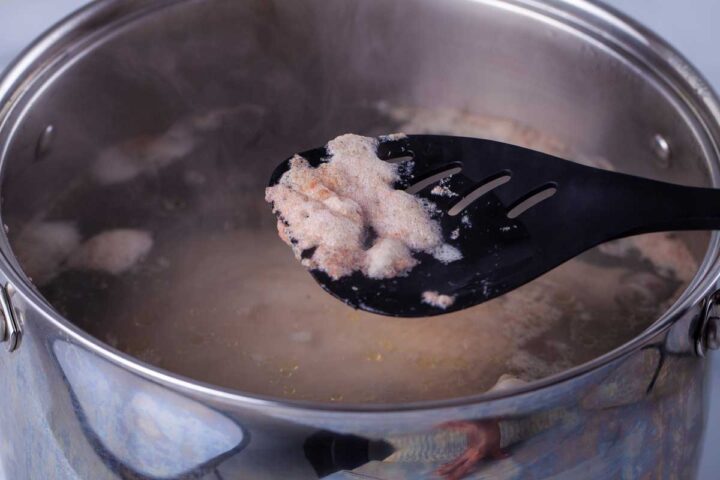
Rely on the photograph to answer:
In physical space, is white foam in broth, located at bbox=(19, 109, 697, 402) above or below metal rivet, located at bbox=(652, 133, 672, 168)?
below

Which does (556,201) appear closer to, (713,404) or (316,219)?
(316,219)

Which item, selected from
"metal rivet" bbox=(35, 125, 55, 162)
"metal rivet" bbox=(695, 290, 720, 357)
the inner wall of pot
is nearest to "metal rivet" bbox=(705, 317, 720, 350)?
"metal rivet" bbox=(695, 290, 720, 357)

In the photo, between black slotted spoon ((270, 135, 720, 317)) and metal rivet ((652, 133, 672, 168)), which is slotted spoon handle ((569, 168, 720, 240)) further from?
metal rivet ((652, 133, 672, 168))

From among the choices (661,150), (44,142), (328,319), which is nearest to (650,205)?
(661,150)

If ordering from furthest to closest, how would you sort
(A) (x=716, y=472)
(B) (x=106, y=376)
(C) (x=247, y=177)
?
(C) (x=247, y=177) → (A) (x=716, y=472) → (B) (x=106, y=376)

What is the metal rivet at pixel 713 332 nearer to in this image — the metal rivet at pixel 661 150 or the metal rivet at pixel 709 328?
the metal rivet at pixel 709 328

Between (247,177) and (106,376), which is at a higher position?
(247,177)

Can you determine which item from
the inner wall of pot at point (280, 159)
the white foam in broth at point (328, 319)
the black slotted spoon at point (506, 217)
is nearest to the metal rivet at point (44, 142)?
the inner wall of pot at point (280, 159)

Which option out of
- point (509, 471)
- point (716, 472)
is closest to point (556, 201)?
point (509, 471)
